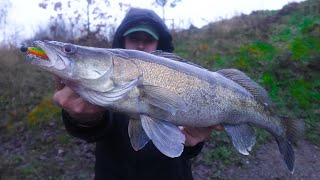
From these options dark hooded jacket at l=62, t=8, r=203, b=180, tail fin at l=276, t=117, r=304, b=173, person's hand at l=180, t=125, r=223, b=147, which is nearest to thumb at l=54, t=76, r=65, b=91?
dark hooded jacket at l=62, t=8, r=203, b=180

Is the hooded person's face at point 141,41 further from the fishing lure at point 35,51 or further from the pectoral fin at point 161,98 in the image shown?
the fishing lure at point 35,51

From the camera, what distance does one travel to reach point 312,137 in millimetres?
7664

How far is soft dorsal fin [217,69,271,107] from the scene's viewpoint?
294 centimetres

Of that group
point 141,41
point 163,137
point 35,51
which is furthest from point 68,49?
point 141,41

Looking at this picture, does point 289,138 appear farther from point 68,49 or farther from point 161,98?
point 68,49

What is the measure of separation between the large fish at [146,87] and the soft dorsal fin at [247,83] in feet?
→ 0.68

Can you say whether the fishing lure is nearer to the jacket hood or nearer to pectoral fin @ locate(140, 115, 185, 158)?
pectoral fin @ locate(140, 115, 185, 158)

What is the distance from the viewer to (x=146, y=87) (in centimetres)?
227

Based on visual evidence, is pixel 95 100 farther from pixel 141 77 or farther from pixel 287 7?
pixel 287 7

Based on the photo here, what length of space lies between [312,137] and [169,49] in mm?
4913

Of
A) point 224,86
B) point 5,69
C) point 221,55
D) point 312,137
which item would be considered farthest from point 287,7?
point 224,86

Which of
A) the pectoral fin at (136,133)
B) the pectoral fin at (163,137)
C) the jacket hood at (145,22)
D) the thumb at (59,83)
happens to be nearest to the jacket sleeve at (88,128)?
the thumb at (59,83)

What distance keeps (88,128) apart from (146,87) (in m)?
0.66

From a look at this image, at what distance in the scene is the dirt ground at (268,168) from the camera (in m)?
6.55
